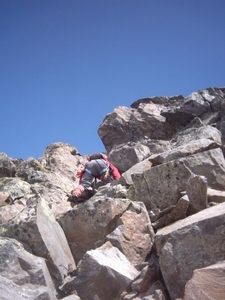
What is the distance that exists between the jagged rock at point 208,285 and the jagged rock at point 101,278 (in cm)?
202

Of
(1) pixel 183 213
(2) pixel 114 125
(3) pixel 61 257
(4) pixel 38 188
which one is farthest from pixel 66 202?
(2) pixel 114 125

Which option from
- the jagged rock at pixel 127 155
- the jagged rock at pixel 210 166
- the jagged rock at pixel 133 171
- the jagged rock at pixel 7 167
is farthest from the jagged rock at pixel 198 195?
the jagged rock at pixel 7 167

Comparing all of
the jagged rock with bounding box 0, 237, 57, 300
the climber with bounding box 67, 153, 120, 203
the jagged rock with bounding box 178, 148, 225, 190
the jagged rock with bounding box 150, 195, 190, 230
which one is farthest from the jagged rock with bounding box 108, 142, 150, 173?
the jagged rock with bounding box 0, 237, 57, 300

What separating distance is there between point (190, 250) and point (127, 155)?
57.4ft

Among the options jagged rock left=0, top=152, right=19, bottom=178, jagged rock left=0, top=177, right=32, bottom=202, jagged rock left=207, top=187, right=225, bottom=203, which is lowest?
jagged rock left=207, top=187, right=225, bottom=203

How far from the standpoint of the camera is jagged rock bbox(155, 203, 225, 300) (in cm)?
680

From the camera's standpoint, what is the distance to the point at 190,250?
7.00 m

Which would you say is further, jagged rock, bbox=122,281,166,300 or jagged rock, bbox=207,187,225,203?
jagged rock, bbox=207,187,225,203

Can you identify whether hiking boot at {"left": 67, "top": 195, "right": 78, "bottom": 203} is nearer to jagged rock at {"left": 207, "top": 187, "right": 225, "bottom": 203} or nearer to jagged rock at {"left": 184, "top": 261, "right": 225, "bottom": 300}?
jagged rock at {"left": 207, "top": 187, "right": 225, "bottom": 203}

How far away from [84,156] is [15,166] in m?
8.34

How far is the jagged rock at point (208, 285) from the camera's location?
5.54 meters

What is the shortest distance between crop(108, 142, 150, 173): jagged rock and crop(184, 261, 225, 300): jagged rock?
1781 cm

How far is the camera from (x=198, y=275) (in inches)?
229

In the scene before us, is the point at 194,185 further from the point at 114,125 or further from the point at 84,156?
the point at 114,125
